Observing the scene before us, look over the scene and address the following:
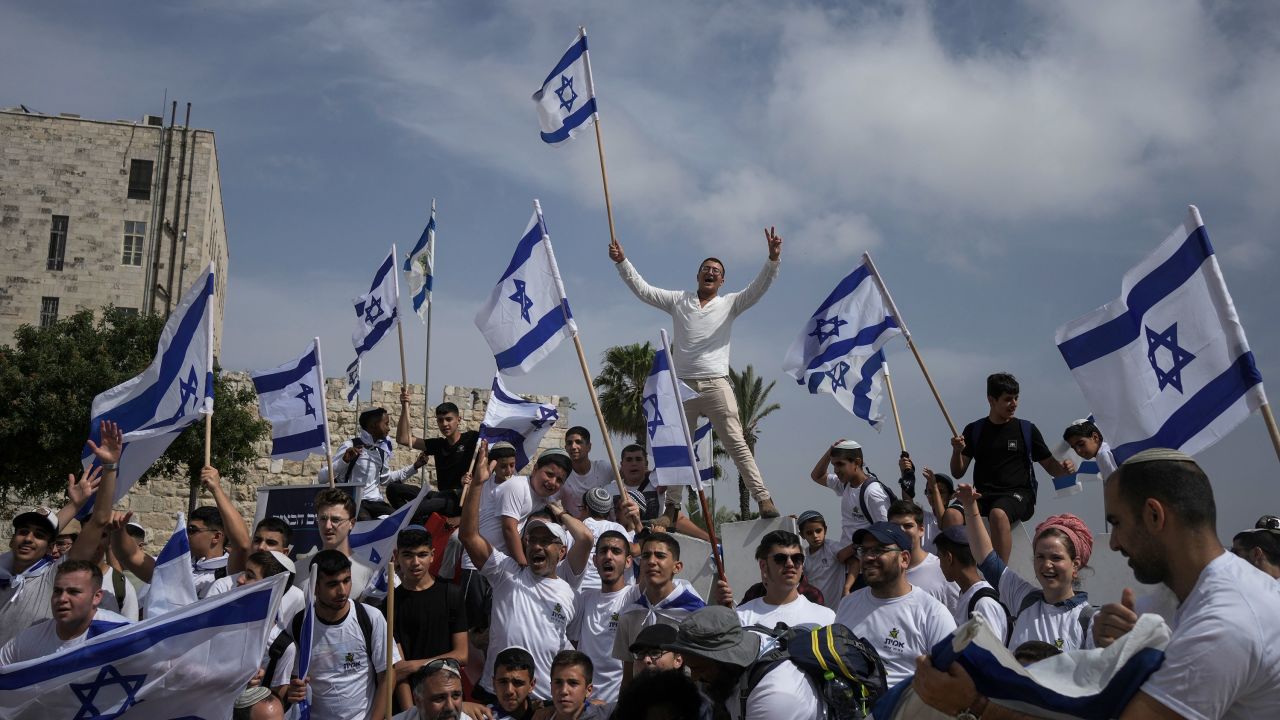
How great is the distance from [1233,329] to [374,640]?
504 cm

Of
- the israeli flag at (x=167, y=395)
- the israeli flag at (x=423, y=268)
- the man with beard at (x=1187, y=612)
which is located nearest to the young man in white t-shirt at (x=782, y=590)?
the man with beard at (x=1187, y=612)

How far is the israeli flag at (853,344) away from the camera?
986 cm

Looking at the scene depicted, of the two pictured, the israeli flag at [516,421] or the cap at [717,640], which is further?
the israeli flag at [516,421]

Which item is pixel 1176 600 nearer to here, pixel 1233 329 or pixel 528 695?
pixel 1233 329

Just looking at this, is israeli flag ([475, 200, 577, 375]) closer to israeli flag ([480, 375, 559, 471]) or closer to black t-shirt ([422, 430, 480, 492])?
israeli flag ([480, 375, 559, 471])

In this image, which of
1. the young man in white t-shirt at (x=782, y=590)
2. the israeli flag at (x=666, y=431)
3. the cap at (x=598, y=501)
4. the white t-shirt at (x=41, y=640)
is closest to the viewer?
the white t-shirt at (x=41, y=640)

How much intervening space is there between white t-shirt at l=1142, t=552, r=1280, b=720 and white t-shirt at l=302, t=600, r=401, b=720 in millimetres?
4984

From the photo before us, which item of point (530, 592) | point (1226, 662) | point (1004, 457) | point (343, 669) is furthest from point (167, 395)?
point (1226, 662)

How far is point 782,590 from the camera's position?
19.9 ft

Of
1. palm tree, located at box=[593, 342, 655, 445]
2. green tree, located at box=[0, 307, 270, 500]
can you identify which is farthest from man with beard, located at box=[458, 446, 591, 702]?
palm tree, located at box=[593, 342, 655, 445]

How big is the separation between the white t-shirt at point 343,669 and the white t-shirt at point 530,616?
98 cm

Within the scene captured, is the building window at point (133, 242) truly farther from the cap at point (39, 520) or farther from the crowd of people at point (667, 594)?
the cap at point (39, 520)

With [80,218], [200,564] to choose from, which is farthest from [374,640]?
[80,218]

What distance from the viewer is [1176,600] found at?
2779mm
